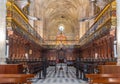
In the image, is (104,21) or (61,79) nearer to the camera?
(61,79)

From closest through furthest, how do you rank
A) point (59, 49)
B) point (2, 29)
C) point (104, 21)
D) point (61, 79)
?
point (2, 29) → point (61, 79) → point (104, 21) → point (59, 49)

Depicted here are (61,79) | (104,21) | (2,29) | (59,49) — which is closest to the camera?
(2,29)

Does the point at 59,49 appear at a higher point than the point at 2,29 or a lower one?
lower

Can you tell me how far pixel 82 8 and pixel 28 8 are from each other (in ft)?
34.5

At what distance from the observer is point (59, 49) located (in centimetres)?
4038

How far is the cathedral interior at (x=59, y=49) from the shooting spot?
910cm

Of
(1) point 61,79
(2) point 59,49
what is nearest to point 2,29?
(1) point 61,79

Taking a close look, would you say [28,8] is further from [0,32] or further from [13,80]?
[13,80]

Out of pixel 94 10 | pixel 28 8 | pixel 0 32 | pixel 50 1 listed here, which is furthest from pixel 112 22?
pixel 50 1

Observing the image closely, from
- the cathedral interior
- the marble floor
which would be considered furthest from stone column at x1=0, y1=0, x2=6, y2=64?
the marble floor

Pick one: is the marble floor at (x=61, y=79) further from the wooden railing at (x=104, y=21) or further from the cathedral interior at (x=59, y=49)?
the wooden railing at (x=104, y=21)

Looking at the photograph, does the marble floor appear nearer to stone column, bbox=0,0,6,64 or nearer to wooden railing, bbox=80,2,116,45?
stone column, bbox=0,0,6,64

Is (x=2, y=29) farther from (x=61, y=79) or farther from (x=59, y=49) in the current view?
(x=59, y=49)

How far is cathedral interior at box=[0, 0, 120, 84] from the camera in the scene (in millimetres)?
9102
